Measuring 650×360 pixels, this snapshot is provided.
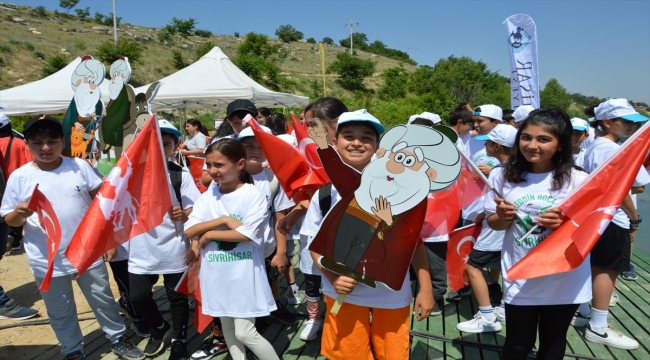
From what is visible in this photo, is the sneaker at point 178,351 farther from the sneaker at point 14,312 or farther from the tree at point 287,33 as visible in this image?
the tree at point 287,33

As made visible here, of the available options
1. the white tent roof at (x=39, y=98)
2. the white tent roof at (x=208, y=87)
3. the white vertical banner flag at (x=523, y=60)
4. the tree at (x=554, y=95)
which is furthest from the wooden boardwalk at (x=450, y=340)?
the tree at (x=554, y=95)

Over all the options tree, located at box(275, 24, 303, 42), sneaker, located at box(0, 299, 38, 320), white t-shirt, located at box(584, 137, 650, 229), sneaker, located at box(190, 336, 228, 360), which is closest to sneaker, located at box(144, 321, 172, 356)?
sneaker, located at box(190, 336, 228, 360)

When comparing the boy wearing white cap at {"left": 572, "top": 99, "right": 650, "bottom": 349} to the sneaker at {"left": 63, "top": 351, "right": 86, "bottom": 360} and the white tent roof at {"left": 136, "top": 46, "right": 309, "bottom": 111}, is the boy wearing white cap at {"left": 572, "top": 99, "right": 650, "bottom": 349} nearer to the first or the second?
the sneaker at {"left": 63, "top": 351, "right": 86, "bottom": 360}

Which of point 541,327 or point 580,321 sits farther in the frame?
point 580,321

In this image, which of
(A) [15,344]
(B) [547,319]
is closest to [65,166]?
(A) [15,344]

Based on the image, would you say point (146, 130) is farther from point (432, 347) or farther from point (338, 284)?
point (432, 347)

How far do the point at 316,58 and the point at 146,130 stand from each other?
70.6m

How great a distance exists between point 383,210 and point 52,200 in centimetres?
224

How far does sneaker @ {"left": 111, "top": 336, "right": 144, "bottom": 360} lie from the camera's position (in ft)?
10.1

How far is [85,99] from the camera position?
3.84 m

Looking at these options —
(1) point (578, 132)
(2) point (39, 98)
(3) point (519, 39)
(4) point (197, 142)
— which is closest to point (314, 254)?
(1) point (578, 132)

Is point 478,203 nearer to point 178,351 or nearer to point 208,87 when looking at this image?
point 178,351

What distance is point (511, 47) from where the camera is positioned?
261 inches

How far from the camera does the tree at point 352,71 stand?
5259cm
